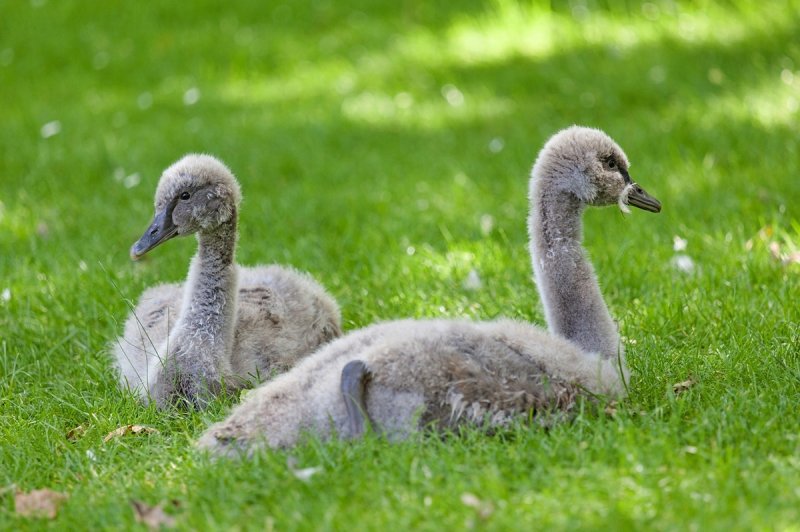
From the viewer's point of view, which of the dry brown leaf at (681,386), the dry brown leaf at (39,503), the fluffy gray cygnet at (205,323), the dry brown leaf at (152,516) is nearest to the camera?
the dry brown leaf at (152,516)

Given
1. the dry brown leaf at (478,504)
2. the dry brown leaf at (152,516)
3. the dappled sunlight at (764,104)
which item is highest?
the dappled sunlight at (764,104)

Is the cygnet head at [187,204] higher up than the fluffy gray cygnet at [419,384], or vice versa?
the cygnet head at [187,204]

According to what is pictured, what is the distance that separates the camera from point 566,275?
483cm

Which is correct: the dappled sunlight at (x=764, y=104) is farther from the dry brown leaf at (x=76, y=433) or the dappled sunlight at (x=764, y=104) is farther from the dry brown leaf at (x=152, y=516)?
the dry brown leaf at (x=152, y=516)

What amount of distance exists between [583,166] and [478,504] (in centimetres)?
182

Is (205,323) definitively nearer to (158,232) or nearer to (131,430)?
(158,232)

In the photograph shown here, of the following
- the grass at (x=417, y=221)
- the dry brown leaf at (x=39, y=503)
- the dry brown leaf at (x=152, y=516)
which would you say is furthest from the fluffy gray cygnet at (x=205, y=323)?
the dry brown leaf at (x=152, y=516)

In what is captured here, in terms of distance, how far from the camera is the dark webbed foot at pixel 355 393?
396cm

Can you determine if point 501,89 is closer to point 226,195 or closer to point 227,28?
point 227,28

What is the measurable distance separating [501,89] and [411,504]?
7.61 meters

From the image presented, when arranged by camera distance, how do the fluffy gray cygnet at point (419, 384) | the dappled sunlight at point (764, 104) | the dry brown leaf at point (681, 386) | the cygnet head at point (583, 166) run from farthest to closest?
the dappled sunlight at point (764, 104), the cygnet head at point (583, 166), the dry brown leaf at point (681, 386), the fluffy gray cygnet at point (419, 384)

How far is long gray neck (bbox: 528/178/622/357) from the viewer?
4.77m

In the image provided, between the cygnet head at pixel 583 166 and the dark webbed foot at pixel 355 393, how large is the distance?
4.55 ft

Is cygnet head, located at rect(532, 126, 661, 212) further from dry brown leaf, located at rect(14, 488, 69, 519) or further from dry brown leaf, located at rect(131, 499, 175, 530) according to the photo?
dry brown leaf, located at rect(14, 488, 69, 519)
